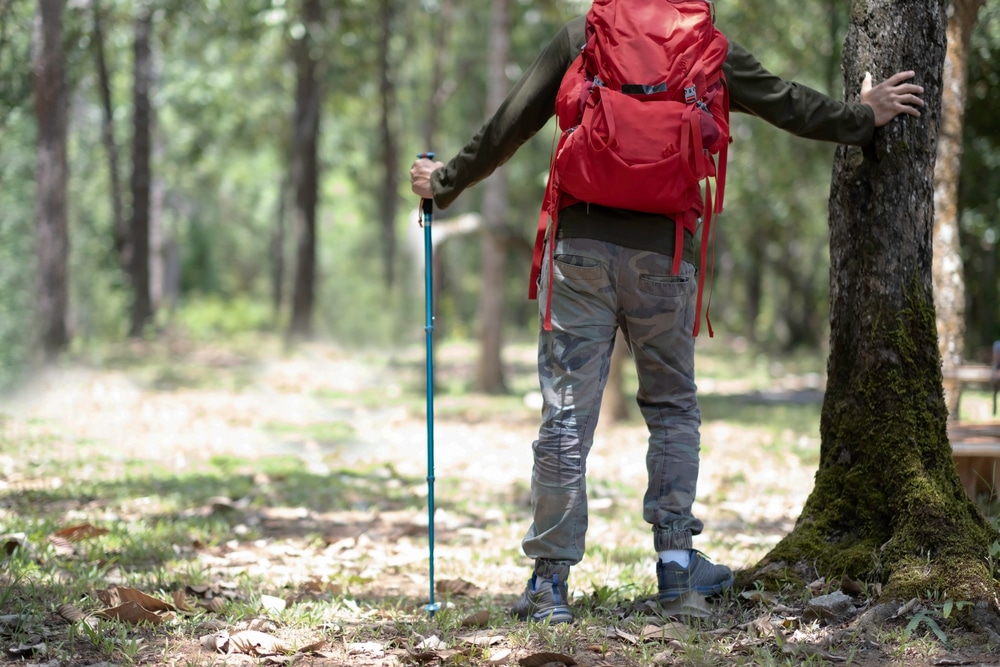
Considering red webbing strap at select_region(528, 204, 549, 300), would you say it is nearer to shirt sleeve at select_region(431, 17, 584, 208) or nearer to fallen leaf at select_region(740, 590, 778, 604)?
shirt sleeve at select_region(431, 17, 584, 208)

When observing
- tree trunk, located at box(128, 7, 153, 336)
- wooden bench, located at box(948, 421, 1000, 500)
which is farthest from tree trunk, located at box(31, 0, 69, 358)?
wooden bench, located at box(948, 421, 1000, 500)

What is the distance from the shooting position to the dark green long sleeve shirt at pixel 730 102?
334 centimetres

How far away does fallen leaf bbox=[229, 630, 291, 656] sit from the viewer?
3.15 meters

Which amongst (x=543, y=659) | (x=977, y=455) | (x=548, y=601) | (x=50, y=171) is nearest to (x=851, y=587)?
(x=548, y=601)

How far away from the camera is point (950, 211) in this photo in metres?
6.07

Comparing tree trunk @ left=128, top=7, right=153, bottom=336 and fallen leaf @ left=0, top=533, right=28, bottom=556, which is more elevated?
tree trunk @ left=128, top=7, right=153, bottom=336

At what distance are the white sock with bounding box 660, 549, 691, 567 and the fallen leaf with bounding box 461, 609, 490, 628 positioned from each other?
2.22 ft

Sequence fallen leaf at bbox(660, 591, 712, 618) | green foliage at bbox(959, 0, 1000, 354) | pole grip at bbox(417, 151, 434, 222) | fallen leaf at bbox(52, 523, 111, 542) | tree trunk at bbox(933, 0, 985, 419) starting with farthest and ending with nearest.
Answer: green foliage at bbox(959, 0, 1000, 354)
tree trunk at bbox(933, 0, 985, 419)
fallen leaf at bbox(52, 523, 111, 542)
pole grip at bbox(417, 151, 434, 222)
fallen leaf at bbox(660, 591, 712, 618)

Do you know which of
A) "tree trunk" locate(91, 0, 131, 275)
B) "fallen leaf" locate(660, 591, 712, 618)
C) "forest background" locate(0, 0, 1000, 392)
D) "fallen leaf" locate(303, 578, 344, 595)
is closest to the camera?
"fallen leaf" locate(660, 591, 712, 618)

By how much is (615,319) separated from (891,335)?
989 mm

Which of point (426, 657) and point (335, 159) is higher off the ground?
point (335, 159)

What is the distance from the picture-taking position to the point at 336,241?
45562mm

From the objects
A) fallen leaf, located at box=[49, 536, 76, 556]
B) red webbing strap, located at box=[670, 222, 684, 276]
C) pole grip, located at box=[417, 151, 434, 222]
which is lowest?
fallen leaf, located at box=[49, 536, 76, 556]

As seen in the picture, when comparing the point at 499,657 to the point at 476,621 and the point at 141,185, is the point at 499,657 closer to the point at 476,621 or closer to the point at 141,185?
the point at 476,621
